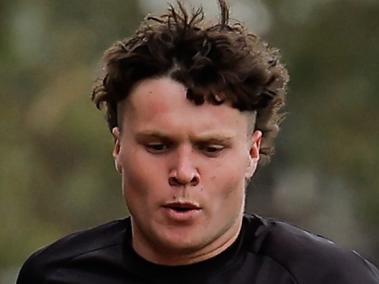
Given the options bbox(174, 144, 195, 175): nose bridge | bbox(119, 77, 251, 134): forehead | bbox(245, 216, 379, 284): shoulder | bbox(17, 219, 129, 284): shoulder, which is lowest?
bbox(17, 219, 129, 284): shoulder

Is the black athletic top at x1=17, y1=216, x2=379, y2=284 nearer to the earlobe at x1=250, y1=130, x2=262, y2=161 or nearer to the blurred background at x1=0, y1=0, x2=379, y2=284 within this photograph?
the earlobe at x1=250, y1=130, x2=262, y2=161

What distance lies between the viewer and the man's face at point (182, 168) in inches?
126

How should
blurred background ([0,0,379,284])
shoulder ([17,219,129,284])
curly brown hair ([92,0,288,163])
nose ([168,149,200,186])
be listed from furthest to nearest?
blurred background ([0,0,379,284]) < shoulder ([17,219,129,284]) < curly brown hair ([92,0,288,163]) < nose ([168,149,200,186])

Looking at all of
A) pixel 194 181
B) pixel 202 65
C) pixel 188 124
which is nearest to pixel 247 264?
pixel 194 181

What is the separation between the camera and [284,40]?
10.3 metres

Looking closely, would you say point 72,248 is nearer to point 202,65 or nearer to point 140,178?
point 140,178

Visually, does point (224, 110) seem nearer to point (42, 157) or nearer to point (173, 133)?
point (173, 133)

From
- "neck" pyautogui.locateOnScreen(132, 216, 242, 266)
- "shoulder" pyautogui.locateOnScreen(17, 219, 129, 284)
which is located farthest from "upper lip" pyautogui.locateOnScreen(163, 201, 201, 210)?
"shoulder" pyautogui.locateOnScreen(17, 219, 129, 284)

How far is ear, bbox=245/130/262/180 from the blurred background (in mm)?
6391

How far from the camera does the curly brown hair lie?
327cm

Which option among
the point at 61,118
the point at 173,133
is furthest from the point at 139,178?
the point at 61,118

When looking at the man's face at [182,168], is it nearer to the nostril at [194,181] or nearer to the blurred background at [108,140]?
the nostril at [194,181]

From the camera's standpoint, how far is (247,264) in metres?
3.29

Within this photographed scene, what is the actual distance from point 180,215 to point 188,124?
20cm
